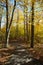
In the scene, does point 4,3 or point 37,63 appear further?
point 4,3

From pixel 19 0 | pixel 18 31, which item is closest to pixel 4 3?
pixel 19 0

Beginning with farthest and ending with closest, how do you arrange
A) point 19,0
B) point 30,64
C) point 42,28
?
1. point 42,28
2. point 19,0
3. point 30,64

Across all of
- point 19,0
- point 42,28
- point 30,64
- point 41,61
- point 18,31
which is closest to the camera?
point 30,64

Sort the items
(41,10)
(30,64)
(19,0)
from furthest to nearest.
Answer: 1. (19,0)
2. (41,10)
3. (30,64)

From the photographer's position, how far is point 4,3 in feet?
70.8

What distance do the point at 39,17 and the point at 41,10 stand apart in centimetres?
136

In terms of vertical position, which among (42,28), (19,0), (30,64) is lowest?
(30,64)

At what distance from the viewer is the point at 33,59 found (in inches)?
574

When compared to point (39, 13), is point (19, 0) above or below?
above

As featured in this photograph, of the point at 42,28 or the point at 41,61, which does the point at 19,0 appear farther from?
the point at 42,28

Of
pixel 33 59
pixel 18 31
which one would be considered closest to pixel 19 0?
pixel 33 59

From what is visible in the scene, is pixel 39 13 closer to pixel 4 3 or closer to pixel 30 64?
pixel 4 3

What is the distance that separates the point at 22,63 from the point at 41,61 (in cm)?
173

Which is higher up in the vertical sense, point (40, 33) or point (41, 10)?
point (41, 10)
